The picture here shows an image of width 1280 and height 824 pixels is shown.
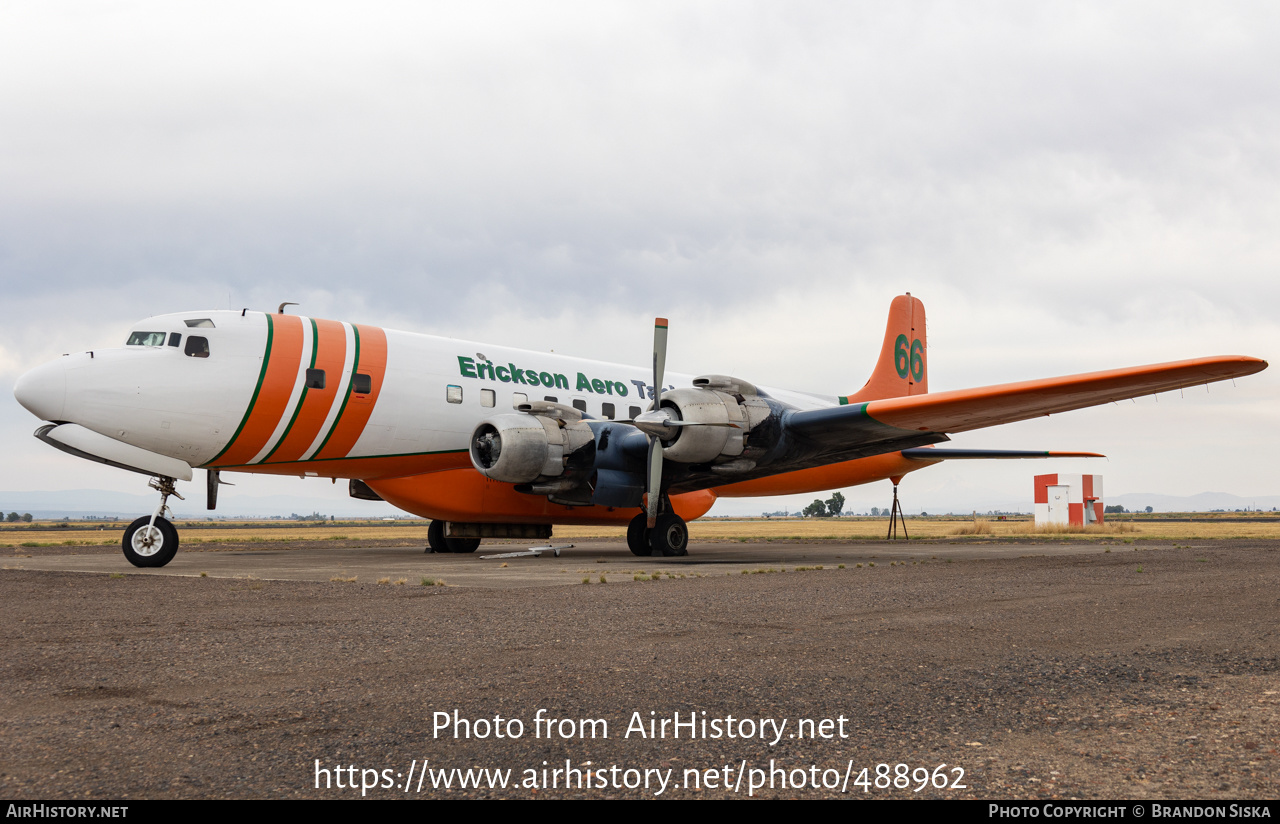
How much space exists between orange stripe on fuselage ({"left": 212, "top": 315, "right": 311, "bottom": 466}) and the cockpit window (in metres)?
1.66

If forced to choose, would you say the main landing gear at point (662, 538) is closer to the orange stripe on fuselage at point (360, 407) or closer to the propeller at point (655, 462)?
the propeller at point (655, 462)

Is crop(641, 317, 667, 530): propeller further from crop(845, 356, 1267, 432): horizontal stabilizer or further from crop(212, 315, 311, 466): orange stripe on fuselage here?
crop(212, 315, 311, 466): orange stripe on fuselage

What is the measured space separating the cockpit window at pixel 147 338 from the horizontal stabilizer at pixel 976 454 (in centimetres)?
1804

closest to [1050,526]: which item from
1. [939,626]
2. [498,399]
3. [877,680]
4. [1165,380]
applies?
[1165,380]

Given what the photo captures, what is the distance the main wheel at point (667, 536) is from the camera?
59.4 ft

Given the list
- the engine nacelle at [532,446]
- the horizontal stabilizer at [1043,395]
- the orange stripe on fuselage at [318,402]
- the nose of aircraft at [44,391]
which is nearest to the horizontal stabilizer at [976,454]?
the horizontal stabilizer at [1043,395]

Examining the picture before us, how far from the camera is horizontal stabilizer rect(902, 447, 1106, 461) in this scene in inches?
950

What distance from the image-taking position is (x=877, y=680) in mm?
5141

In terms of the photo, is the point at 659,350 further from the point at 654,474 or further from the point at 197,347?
the point at 197,347

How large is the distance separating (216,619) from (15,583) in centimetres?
568

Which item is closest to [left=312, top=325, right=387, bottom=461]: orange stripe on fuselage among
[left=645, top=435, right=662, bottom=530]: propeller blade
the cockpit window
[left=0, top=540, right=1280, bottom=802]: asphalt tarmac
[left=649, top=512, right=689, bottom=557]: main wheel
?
the cockpit window

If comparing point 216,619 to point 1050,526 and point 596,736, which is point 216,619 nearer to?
point 596,736
